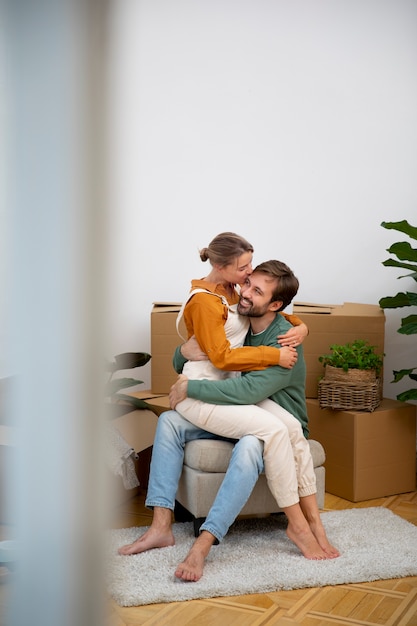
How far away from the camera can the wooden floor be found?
7.03ft

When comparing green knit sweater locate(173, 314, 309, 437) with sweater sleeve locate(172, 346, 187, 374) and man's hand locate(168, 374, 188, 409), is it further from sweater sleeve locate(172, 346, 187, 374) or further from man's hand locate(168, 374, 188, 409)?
sweater sleeve locate(172, 346, 187, 374)

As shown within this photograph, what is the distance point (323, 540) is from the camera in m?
2.63

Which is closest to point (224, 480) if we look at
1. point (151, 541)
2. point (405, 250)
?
point (151, 541)

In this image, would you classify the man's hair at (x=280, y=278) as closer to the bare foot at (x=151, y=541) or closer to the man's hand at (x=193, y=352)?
the man's hand at (x=193, y=352)

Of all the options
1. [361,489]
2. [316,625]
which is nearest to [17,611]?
[316,625]

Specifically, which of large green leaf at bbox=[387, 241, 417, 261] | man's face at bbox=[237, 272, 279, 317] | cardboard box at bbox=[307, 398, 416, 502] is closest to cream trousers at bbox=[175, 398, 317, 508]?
man's face at bbox=[237, 272, 279, 317]

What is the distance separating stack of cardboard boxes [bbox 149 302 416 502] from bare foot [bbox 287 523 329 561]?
2.27 feet

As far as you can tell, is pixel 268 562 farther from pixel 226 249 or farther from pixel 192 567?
pixel 226 249

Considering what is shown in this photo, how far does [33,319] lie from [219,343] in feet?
8.06

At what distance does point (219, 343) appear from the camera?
2711 mm

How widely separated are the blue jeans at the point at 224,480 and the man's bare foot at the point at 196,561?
0.03 metres

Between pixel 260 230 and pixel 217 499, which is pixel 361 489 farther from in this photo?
pixel 260 230

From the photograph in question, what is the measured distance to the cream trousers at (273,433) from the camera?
2.60 metres

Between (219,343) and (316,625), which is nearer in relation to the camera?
(316,625)
